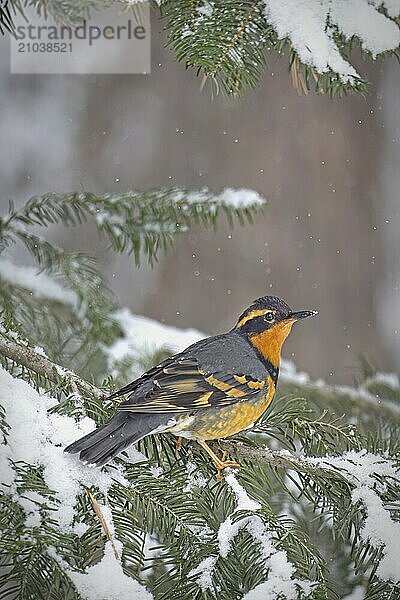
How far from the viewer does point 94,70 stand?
1474 millimetres

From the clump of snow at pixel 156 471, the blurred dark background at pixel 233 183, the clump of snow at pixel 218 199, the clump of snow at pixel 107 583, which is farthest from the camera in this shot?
the blurred dark background at pixel 233 183

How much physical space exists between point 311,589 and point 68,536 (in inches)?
7.5

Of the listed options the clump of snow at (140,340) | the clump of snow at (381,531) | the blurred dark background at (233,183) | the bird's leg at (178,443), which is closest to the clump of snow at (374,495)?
the clump of snow at (381,531)

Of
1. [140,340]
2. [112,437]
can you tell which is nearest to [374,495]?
[112,437]

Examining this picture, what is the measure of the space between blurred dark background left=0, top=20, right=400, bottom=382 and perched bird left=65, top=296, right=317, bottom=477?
1.84ft

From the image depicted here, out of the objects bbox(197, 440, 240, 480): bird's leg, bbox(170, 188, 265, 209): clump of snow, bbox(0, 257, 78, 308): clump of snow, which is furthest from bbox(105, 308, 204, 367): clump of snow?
bbox(197, 440, 240, 480): bird's leg

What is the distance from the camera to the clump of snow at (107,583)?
0.57 m

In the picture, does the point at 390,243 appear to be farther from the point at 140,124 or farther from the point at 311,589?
the point at 311,589

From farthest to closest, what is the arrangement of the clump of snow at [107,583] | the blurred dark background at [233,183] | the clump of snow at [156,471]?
the blurred dark background at [233,183]
the clump of snow at [156,471]
the clump of snow at [107,583]

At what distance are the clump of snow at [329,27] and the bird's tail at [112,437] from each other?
1.21ft


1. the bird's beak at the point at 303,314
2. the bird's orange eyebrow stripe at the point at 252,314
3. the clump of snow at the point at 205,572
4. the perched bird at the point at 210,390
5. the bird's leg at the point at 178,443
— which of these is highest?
the bird's orange eyebrow stripe at the point at 252,314

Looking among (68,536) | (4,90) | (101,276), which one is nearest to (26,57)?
(4,90)

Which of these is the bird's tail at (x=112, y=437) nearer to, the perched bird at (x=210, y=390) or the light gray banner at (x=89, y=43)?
the perched bird at (x=210, y=390)

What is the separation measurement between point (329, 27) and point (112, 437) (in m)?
0.44
